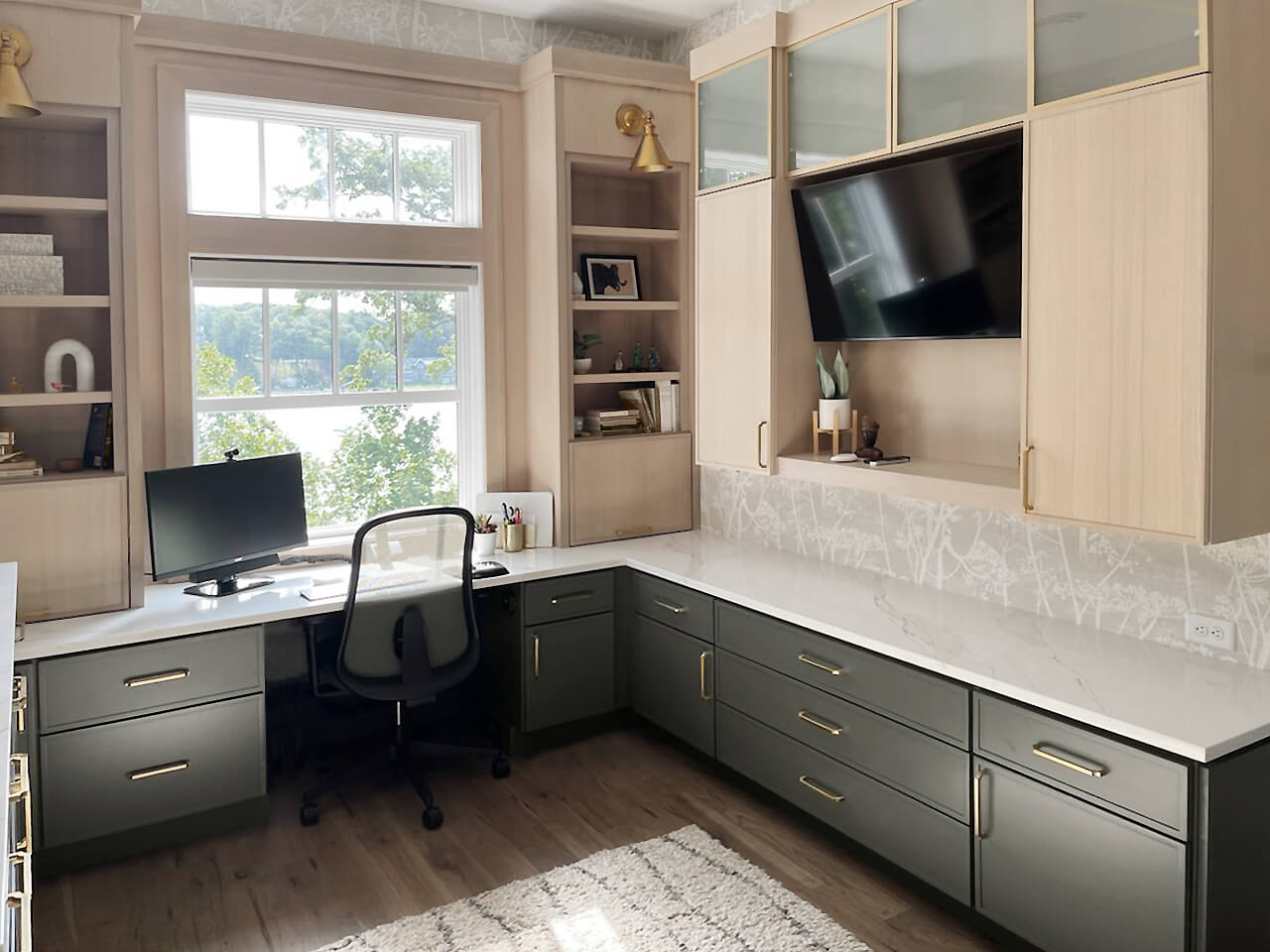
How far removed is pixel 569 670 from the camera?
12.1 ft

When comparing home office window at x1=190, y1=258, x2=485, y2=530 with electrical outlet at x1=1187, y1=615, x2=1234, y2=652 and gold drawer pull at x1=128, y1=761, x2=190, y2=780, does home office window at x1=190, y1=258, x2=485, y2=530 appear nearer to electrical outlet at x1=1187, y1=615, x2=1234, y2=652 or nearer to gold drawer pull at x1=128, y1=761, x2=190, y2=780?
gold drawer pull at x1=128, y1=761, x2=190, y2=780

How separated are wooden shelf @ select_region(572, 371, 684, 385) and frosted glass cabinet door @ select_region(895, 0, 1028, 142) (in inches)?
60.9

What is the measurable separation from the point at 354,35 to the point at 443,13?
1.19 ft

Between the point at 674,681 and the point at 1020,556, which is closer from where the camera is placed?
the point at 1020,556

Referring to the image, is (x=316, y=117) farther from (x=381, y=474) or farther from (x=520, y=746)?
(x=520, y=746)

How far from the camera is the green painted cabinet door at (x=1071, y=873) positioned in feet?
6.81

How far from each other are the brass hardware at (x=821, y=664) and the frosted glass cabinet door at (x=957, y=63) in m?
1.45

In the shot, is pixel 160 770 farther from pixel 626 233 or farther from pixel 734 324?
pixel 626 233

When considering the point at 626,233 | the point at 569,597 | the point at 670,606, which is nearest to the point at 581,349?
the point at 626,233

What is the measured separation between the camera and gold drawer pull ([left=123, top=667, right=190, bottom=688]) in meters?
2.88

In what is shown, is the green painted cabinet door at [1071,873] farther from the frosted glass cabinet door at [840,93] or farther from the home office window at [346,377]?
the home office window at [346,377]

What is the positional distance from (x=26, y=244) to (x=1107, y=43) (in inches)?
114

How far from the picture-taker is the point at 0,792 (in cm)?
136

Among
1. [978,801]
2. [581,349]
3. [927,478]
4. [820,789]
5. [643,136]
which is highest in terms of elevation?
[643,136]
